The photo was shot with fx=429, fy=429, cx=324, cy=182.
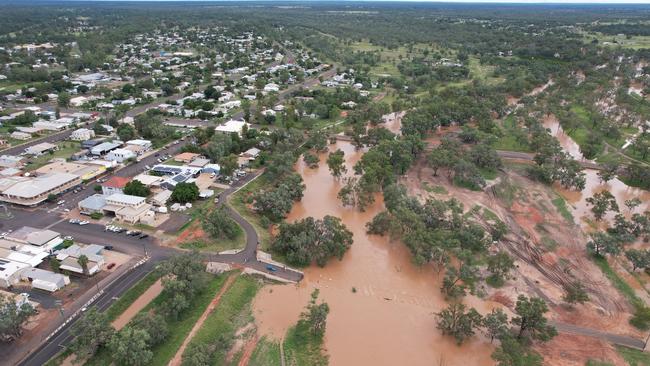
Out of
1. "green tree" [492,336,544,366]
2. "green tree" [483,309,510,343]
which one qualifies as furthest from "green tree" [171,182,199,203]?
"green tree" [492,336,544,366]

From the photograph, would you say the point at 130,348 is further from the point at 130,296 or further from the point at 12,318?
the point at 12,318

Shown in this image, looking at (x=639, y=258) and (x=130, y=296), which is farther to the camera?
(x=639, y=258)

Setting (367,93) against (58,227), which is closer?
→ (58,227)

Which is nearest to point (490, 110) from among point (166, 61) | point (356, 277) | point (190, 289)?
point (356, 277)

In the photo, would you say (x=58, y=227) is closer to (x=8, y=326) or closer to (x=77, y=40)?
(x=8, y=326)

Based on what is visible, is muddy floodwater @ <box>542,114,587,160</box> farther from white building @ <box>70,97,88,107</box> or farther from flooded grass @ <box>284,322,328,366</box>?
white building @ <box>70,97,88,107</box>

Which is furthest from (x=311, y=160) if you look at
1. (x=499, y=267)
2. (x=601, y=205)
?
(x=601, y=205)

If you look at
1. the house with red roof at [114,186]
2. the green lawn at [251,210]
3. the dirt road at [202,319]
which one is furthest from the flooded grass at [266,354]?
the house with red roof at [114,186]
